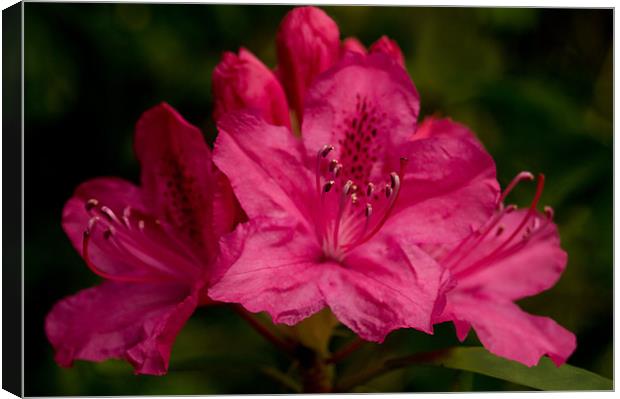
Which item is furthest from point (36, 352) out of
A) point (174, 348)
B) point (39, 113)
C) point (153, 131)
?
point (153, 131)

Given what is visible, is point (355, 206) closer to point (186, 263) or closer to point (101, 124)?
point (186, 263)

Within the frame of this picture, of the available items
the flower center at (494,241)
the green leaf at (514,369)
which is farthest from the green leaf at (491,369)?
the flower center at (494,241)

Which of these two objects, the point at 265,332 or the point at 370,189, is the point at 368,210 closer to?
the point at 370,189

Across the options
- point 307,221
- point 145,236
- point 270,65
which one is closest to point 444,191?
point 307,221

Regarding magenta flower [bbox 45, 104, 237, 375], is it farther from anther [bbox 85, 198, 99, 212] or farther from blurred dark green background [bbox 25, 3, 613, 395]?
blurred dark green background [bbox 25, 3, 613, 395]

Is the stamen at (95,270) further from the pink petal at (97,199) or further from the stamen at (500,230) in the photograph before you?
the stamen at (500,230)
